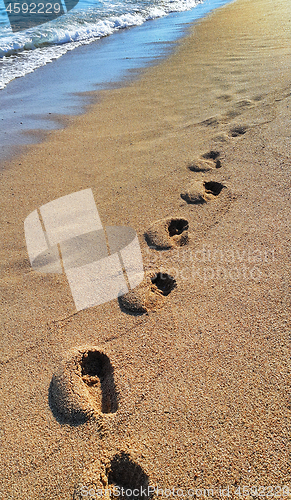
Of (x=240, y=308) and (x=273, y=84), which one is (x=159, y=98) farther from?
(x=240, y=308)

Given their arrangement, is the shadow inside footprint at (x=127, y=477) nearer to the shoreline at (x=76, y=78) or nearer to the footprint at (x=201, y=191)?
the footprint at (x=201, y=191)

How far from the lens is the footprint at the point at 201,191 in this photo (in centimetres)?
244

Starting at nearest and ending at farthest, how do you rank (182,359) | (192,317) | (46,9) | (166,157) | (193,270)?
(182,359), (192,317), (193,270), (166,157), (46,9)

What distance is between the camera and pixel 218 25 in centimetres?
725

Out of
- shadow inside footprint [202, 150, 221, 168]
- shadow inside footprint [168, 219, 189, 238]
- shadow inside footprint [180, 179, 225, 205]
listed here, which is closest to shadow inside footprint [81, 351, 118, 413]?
shadow inside footprint [168, 219, 189, 238]

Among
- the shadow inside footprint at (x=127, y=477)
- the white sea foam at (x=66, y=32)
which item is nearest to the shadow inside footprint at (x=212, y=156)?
the shadow inside footprint at (x=127, y=477)

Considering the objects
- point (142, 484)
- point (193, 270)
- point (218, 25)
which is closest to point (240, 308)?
point (193, 270)

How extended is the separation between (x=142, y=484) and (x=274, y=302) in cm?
104

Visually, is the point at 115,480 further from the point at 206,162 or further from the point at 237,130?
the point at 237,130

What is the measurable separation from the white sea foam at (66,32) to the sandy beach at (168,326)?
3.68 metres

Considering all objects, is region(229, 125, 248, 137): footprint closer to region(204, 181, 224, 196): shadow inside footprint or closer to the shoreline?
region(204, 181, 224, 196): shadow inside footprint

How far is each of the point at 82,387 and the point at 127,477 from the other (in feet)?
1.29

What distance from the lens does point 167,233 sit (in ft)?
7.30

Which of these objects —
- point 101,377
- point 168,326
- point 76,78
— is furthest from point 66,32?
point 101,377
